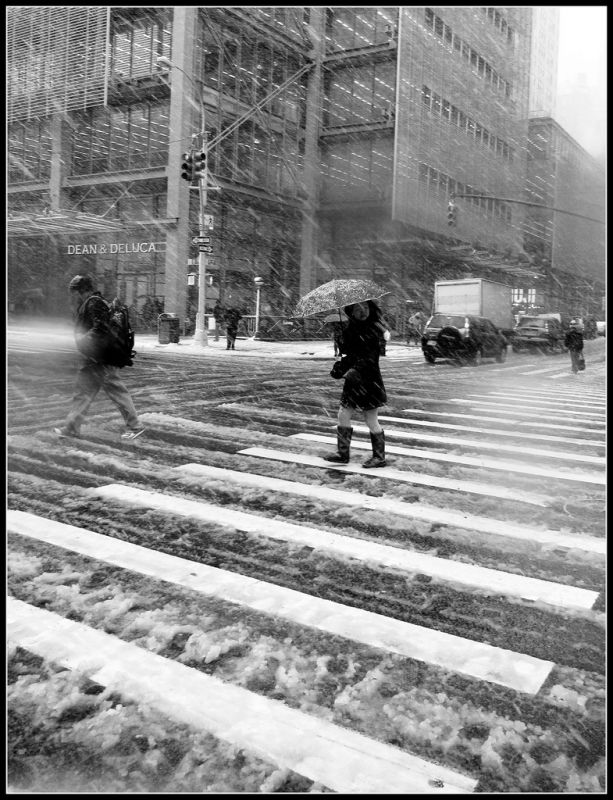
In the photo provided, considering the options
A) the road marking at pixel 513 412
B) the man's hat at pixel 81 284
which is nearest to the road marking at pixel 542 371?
the road marking at pixel 513 412

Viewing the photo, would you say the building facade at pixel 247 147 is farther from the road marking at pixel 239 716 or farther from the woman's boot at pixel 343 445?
the road marking at pixel 239 716

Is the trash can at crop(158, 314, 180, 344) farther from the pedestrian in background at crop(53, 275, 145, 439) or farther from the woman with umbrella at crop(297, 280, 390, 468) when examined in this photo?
the woman with umbrella at crop(297, 280, 390, 468)

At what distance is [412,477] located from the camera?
709 centimetres

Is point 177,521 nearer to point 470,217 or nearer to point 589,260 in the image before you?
point 470,217

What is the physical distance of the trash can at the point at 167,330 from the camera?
1112 inches

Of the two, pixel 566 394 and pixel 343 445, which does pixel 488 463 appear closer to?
pixel 343 445

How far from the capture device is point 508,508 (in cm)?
616

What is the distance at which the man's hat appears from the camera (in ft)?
26.6

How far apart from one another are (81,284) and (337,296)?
10.4 feet

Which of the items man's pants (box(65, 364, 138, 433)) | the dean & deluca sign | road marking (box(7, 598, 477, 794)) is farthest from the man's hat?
the dean & deluca sign

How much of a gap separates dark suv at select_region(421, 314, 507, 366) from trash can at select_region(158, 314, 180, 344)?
32.0 ft

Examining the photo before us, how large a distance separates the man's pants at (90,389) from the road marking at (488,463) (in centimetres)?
217

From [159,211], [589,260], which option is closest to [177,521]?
[159,211]

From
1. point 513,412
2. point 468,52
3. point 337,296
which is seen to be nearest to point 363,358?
point 337,296
